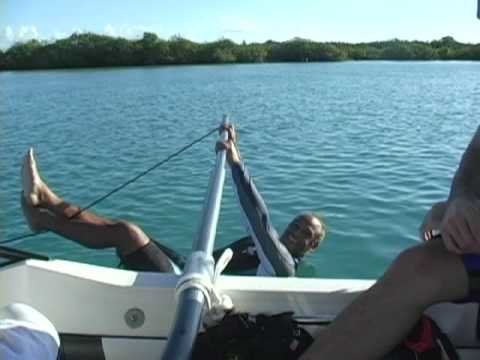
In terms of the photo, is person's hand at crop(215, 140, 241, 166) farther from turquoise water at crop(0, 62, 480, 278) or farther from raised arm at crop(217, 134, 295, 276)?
turquoise water at crop(0, 62, 480, 278)

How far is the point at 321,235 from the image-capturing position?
3.73 metres

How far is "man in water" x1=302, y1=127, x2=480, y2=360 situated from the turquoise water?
2665 millimetres

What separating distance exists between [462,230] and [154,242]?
2225 mm

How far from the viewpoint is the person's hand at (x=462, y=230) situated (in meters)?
1.67

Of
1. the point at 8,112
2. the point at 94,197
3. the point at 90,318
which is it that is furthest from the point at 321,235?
the point at 8,112

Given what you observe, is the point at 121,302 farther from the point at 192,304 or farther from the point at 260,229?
the point at 260,229

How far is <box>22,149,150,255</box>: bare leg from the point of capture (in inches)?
134

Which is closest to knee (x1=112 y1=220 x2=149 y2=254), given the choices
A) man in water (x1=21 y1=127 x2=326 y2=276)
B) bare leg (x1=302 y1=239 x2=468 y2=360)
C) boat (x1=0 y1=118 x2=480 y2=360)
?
man in water (x1=21 y1=127 x2=326 y2=276)

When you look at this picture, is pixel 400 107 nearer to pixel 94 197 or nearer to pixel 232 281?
pixel 94 197

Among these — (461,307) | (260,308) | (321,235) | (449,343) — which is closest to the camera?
(449,343)

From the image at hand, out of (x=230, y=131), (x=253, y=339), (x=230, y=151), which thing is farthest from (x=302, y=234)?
(x=253, y=339)

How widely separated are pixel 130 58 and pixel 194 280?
53.2 m

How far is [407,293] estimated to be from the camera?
167cm

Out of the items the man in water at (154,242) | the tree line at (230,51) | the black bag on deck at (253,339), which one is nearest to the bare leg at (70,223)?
the man in water at (154,242)
